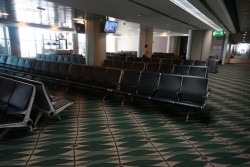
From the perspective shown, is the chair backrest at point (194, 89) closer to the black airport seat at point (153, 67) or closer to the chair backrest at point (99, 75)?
the chair backrest at point (99, 75)

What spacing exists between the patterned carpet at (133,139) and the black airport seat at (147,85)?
0.39 meters

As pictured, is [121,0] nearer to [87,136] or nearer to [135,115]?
[135,115]

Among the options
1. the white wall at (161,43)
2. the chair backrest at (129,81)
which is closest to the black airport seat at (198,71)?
the chair backrest at (129,81)

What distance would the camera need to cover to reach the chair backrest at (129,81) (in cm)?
514

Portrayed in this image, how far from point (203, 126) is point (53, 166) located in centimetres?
290

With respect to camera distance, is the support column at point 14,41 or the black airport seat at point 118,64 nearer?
the black airport seat at point 118,64

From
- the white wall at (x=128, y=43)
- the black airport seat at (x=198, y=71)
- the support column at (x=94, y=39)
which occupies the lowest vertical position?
the black airport seat at (x=198, y=71)

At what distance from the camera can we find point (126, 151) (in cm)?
274

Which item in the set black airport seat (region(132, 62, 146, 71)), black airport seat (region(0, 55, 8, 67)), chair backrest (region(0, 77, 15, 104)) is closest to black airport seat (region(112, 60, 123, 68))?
black airport seat (region(132, 62, 146, 71))

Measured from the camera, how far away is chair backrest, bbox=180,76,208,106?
415 cm

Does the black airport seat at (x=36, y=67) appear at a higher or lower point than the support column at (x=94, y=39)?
lower

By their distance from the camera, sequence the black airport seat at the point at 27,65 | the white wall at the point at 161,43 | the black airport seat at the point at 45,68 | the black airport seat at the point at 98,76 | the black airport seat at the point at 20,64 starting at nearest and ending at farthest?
the black airport seat at the point at 98,76 < the black airport seat at the point at 45,68 < the black airport seat at the point at 27,65 < the black airport seat at the point at 20,64 < the white wall at the point at 161,43

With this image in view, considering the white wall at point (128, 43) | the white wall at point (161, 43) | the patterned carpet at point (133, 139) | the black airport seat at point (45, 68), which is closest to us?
the patterned carpet at point (133, 139)

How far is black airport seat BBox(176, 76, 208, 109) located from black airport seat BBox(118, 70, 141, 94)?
1.29 meters
